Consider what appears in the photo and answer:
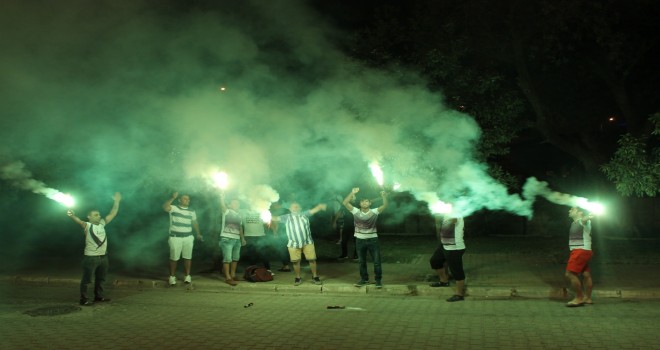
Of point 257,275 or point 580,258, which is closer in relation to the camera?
point 580,258

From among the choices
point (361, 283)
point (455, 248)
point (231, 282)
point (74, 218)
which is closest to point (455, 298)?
point (455, 248)

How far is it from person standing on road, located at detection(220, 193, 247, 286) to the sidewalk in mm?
288

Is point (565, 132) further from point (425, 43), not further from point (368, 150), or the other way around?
point (368, 150)

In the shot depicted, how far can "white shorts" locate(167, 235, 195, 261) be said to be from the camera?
32.3 ft

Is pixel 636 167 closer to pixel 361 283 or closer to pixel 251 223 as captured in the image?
pixel 361 283

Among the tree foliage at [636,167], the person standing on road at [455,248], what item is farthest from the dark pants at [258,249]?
the tree foliage at [636,167]

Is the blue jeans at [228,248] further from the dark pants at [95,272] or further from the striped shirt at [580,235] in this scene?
the striped shirt at [580,235]

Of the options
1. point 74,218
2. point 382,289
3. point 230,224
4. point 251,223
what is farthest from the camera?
point 251,223

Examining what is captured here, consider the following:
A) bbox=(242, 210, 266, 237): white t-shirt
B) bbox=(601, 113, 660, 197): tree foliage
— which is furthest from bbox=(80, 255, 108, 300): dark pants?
bbox=(601, 113, 660, 197): tree foliage

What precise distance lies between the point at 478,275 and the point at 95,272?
676 cm

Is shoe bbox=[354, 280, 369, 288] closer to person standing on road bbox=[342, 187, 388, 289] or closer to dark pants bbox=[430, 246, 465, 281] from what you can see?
person standing on road bbox=[342, 187, 388, 289]

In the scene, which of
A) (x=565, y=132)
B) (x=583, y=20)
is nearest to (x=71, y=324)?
(x=583, y=20)

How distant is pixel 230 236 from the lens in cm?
1005

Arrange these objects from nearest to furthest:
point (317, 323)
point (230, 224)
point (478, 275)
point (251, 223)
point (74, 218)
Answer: point (317, 323) < point (74, 218) < point (230, 224) < point (478, 275) < point (251, 223)
